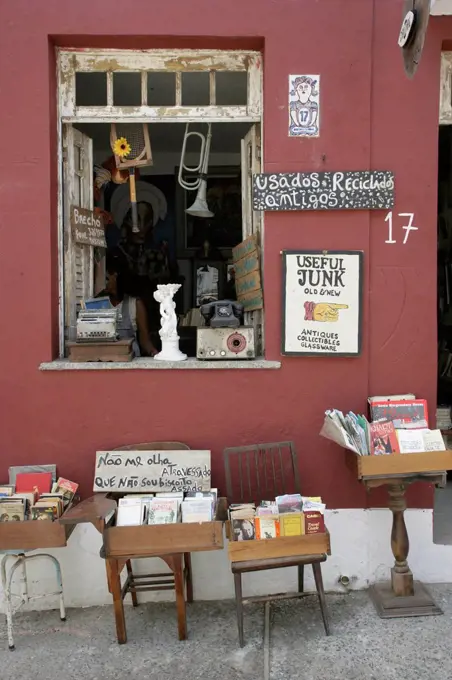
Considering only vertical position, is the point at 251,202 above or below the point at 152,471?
above

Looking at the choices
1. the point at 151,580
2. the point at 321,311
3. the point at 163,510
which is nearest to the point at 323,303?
the point at 321,311

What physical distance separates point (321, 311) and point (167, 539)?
186 centimetres

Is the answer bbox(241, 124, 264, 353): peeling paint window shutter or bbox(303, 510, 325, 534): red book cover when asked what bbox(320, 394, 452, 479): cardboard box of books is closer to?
bbox(303, 510, 325, 534): red book cover

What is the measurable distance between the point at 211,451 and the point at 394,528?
4.47 ft

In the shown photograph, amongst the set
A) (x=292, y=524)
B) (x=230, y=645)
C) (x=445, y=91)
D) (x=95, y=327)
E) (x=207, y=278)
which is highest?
(x=445, y=91)

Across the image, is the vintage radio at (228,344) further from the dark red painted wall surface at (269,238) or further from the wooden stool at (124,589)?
the wooden stool at (124,589)

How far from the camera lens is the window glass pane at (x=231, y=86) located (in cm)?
454

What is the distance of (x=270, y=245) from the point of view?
165 inches

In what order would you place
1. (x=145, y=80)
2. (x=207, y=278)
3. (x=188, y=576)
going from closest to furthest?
1. (x=188, y=576)
2. (x=145, y=80)
3. (x=207, y=278)

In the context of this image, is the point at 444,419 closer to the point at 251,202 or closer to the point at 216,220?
the point at 251,202

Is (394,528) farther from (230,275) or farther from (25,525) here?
(230,275)

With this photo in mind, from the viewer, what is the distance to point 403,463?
12.4 ft

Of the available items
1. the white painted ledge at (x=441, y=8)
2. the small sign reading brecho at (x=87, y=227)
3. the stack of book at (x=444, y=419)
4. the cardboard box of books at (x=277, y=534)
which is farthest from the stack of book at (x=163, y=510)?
the white painted ledge at (x=441, y=8)

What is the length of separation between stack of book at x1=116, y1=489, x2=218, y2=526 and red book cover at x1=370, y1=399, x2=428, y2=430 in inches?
51.2
